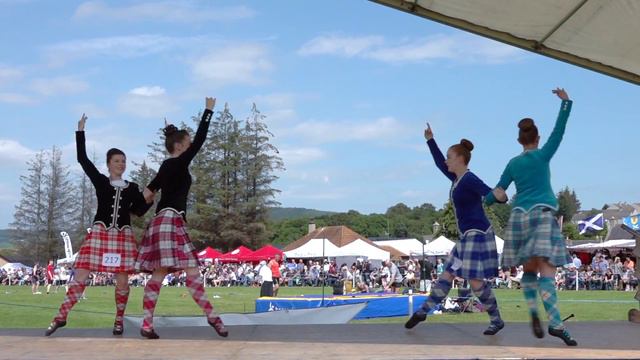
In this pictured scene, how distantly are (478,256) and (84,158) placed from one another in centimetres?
370

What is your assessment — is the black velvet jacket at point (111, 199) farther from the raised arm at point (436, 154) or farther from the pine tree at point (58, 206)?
the pine tree at point (58, 206)

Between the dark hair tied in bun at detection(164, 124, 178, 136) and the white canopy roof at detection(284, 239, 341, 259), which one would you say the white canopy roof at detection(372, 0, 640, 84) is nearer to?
the dark hair tied in bun at detection(164, 124, 178, 136)

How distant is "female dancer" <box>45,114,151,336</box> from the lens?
6.55m

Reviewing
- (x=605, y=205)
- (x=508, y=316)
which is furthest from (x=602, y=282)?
(x=605, y=205)

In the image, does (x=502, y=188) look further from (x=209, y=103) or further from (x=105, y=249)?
(x=105, y=249)

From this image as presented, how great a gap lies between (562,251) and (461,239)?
1.05 m

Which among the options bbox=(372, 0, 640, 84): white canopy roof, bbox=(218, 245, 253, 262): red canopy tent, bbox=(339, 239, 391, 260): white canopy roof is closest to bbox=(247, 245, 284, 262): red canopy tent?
bbox=(218, 245, 253, 262): red canopy tent

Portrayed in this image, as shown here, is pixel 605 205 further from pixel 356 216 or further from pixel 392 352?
pixel 392 352

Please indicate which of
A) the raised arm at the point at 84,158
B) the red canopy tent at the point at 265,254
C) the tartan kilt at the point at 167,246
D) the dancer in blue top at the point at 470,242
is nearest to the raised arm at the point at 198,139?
the tartan kilt at the point at 167,246

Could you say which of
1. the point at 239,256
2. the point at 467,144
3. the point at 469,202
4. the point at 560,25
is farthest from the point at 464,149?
the point at 239,256

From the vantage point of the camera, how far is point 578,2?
7098 mm

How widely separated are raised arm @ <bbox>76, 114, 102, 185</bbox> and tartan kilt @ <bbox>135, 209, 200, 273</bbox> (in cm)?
75

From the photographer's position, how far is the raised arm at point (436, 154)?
7.17 meters

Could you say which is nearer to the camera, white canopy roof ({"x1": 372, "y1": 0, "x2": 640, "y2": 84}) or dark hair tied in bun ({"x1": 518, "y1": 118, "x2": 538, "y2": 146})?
dark hair tied in bun ({"x1": 518, "y1": 118, "x2": 538, "y2": 146})
